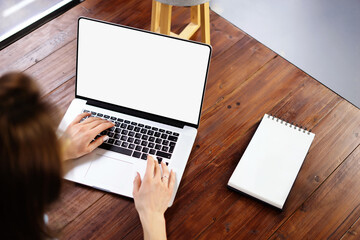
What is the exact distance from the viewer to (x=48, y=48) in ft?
3.99

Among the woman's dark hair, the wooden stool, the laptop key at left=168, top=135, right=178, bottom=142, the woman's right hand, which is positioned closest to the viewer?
the woman's dark hair

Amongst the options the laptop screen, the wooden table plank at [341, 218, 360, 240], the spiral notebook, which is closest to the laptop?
the laptop screen

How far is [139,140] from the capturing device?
3.37 feet

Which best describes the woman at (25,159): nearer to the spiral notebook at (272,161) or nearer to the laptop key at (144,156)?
the laptop key at (144,156)

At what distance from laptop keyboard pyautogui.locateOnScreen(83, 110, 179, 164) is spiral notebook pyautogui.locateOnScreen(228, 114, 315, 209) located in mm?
178

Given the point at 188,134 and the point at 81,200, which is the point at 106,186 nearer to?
the point at 81,200

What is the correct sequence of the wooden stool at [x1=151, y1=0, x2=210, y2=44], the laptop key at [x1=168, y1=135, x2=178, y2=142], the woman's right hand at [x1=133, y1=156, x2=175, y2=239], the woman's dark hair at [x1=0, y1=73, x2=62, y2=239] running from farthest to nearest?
the wooden stool at [x1=151, y1=0, x2=210, y2=44], the laptop key at [x1=168, y1=135, x2=178, y2=142], the woman's right hand at [x1=133, y1=156, x2=175, y2=239], the woman's dark hair at [x1=0, y1=73, x2=62, y2=239]

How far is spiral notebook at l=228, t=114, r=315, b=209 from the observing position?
3.19 feet

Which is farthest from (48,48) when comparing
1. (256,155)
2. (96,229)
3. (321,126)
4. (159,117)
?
(321,126)

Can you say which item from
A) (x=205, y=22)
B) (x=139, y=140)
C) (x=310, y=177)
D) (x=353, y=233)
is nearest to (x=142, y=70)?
(x=139, y=140)

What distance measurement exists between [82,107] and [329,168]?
0.66 metres

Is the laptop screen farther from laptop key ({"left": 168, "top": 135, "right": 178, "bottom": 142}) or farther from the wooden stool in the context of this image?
the wooden stool

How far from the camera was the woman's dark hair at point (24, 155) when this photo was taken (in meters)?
0.51

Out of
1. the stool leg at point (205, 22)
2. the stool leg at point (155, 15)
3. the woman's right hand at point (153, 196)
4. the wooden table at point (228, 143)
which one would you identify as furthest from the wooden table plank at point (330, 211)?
the stool leg at point (155, 15)
